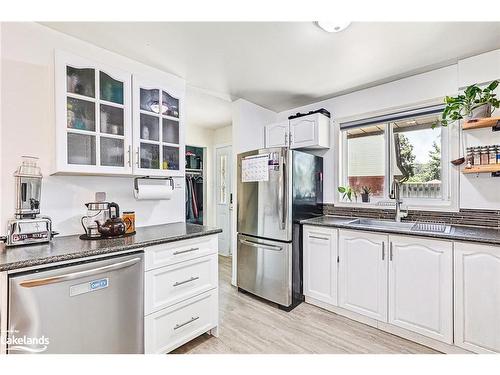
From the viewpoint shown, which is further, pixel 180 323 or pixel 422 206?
pixel 422 206

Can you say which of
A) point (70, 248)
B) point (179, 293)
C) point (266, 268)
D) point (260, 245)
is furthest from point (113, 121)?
point (266, 268)

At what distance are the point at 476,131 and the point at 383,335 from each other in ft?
6.49

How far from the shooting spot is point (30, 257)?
1222mm

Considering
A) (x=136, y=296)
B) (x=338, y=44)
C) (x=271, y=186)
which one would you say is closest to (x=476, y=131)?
(x=338, y=44)

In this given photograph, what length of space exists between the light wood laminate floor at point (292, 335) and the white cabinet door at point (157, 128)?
1480 mm

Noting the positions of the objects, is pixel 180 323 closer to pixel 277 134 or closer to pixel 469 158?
pixel 277 134

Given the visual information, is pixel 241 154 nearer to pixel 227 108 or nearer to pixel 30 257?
pixel 227 108

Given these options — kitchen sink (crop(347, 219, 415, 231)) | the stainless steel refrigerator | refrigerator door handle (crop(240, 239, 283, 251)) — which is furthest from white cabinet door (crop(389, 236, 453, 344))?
refrigerator door handle (crop(240, 239, 283, 251))

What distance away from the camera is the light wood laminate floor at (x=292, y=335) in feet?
6.18

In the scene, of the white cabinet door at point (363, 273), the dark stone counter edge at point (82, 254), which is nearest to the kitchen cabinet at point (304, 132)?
the white cabinet door at point (363, 273)

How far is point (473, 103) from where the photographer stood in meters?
2.11

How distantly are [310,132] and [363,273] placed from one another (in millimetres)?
1698

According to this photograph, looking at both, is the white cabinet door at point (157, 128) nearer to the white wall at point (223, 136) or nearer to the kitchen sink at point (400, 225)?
the kitchen sink at point (400, 225)

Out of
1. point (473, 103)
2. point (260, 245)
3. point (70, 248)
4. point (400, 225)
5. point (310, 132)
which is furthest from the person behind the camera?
point (310, 132)
